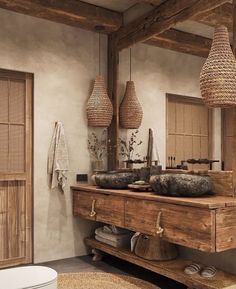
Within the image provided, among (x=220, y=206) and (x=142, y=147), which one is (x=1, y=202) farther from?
(x=220, y=206)

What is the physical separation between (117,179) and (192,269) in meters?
1.03

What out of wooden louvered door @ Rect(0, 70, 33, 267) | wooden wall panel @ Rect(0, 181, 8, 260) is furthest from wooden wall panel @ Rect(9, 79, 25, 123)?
wooden wall panel @ Rect(0, 181, 8, 260)

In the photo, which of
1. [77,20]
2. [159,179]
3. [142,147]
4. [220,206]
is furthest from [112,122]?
[220,206]

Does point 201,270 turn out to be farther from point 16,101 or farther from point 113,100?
point 16,101

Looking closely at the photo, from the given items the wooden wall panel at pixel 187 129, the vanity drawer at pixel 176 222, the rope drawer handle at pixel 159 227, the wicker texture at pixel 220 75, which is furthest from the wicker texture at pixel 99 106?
the rope drawer handle at pixel 159 227

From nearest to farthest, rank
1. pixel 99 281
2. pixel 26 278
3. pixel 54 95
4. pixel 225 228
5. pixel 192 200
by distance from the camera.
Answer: pixel 26 278 < pixel 225 228 < pixel 192 200 < pixel 99 281 < pixel 54 95

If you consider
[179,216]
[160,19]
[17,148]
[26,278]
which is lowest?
[26,278]

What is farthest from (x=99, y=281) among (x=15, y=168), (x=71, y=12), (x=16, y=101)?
(x=71, y=12)

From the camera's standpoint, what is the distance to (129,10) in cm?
367

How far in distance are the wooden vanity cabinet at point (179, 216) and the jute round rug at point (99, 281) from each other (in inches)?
19.4

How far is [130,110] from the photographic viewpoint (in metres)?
3.71

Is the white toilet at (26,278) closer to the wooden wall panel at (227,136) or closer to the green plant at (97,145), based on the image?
the wooden wall panel at (227,136)

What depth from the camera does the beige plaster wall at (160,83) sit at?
2913mm

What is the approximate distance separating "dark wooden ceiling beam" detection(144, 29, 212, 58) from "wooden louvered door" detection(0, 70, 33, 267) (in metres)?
1.38
